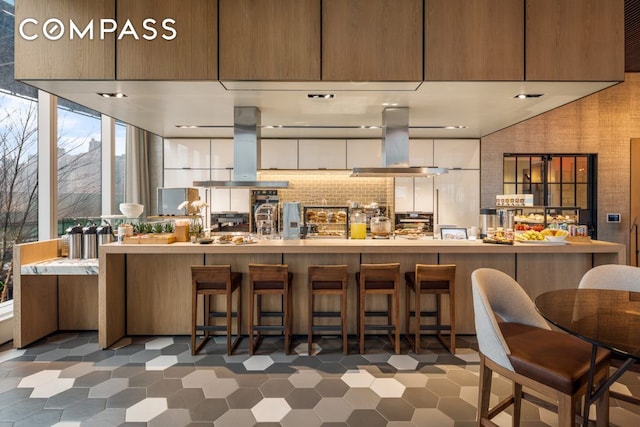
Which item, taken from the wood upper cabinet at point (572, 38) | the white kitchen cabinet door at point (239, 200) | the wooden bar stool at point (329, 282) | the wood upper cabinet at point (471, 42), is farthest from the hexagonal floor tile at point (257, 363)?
the wood upper cabinet at point (572, 38)

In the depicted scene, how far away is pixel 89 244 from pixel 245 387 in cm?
234

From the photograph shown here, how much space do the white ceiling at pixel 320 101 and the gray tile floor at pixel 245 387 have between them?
2.39m

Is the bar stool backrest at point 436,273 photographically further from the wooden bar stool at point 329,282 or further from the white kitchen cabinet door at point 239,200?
the white kitchen cabinet door at point 239,200

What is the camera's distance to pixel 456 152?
5746 millimetres

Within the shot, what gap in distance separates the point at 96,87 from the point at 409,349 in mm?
3702

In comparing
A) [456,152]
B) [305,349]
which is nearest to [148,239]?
[305,349]

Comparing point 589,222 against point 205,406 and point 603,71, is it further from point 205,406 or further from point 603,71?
point 205,406

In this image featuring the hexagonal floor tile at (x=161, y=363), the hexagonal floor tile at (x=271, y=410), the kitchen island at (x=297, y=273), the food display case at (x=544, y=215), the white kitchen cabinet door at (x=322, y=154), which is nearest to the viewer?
the hexagonal floor tile at (x=271, y=410)

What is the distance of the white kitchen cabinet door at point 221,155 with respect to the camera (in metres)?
5.76

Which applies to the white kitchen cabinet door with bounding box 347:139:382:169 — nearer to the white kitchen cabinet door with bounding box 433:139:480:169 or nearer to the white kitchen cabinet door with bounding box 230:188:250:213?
the white kitchen cabinet door with bounding box 433:139:480:169

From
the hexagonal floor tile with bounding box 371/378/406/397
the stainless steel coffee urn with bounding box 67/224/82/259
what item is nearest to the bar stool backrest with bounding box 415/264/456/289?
the hexagonal floor tile with bounding box 371/378/406/397

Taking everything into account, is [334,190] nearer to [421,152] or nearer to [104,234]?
[421,152]

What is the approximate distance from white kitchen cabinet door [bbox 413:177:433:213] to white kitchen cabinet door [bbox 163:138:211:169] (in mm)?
3478

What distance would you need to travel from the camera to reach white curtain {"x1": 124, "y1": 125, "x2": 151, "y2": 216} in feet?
18.2
